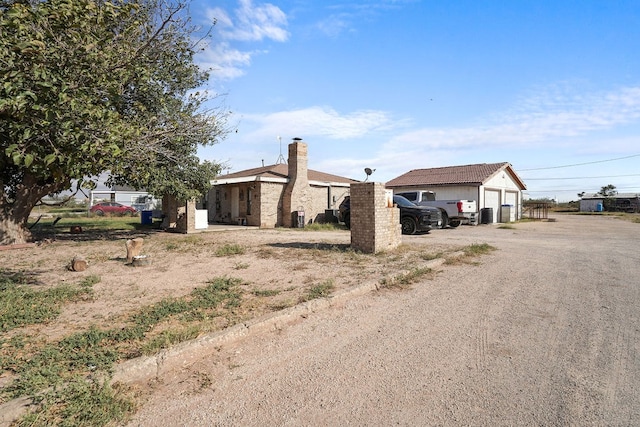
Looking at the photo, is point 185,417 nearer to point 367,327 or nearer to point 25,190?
point 367,327

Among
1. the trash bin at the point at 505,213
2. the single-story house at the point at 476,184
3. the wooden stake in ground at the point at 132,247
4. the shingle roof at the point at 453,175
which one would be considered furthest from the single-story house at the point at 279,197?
the trash bin at the point at 505,213

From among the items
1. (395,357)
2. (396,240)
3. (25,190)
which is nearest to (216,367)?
(395,357)

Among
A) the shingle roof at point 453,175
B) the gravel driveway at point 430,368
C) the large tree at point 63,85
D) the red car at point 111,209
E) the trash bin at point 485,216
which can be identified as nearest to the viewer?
the gravel driveway at point 430,368

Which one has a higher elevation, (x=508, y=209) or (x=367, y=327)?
(x=508, y=209)

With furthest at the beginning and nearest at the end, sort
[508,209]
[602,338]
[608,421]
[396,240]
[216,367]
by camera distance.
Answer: [508,209], [396,240], [602,338], [216,367], [608,421]

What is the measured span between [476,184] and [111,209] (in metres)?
30.5

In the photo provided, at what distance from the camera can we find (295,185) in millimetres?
20250

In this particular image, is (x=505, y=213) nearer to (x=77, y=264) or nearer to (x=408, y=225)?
(x=408, y=225)

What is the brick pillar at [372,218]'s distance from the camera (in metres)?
9.84

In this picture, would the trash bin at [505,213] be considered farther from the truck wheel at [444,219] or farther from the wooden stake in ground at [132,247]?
the wooden stake in ground at [132,247]

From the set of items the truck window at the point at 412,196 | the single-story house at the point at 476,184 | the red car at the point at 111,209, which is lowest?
the red car at the point at 111,209

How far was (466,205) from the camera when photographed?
63.4 feet

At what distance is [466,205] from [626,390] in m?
17.2

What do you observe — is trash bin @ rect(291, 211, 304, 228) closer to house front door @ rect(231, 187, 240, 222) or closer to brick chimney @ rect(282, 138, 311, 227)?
brick chimney @ rect(282, 138, 311, 227)
